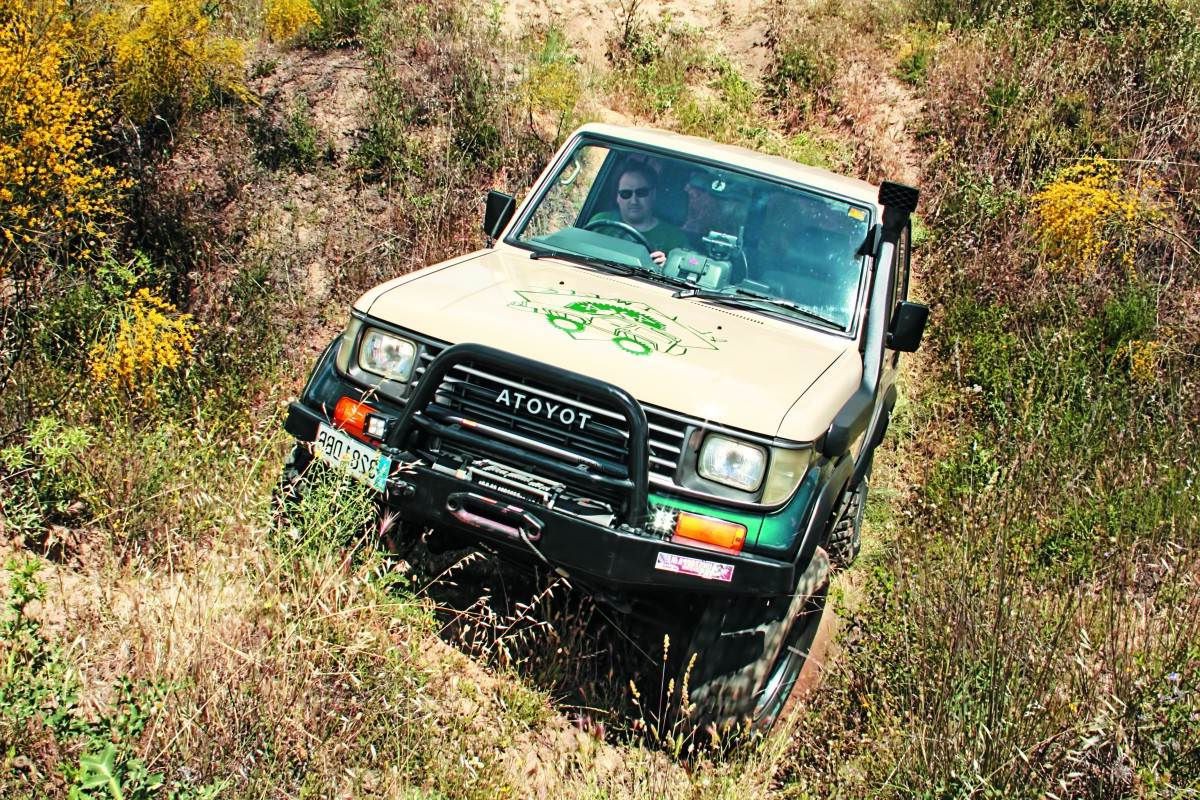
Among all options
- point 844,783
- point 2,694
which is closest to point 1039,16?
point 844,783

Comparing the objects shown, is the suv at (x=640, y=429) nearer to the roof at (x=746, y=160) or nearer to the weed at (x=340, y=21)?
the roof at (x=746, y=160)

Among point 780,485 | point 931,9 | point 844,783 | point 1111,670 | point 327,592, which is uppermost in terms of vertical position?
point 931,9

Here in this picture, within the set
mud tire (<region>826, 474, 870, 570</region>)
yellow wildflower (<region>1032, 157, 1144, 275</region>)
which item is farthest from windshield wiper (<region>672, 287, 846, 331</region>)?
yellow wildflower (<region>1032, 157, 1144, 275</region>)

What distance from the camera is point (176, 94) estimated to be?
26.4 feet

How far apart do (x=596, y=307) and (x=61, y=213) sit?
314 centimetres

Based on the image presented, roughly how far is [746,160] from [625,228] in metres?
0.68

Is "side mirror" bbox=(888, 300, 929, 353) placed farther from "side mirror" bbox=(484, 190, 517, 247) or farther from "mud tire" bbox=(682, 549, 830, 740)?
"side mirror" bbox=(484, 190, 517, 247)

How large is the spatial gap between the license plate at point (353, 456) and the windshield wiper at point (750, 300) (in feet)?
5.06

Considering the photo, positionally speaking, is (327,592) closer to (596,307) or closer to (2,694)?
(2,694)

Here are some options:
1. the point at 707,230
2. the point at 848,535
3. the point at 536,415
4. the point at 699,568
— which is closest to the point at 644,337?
the point at 536,415

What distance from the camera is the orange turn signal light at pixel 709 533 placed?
151 inches

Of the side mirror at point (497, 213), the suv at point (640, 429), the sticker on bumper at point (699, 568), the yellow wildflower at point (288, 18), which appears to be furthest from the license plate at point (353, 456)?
the yellow wildflower at point (288, 18)

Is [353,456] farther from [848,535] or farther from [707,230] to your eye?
[848,535]

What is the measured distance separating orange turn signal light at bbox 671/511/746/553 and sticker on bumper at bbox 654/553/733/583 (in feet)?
0.27
